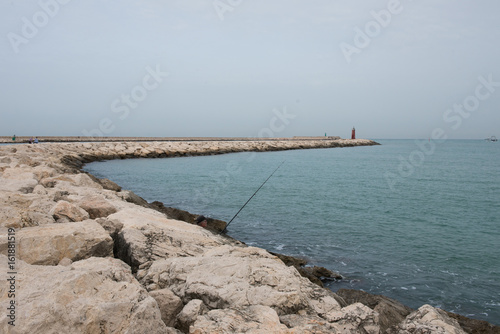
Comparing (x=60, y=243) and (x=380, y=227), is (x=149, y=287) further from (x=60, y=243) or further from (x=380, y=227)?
(x=380, y=227)

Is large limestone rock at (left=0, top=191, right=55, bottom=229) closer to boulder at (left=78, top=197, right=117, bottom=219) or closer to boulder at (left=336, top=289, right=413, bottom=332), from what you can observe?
boulder at (left=78, top=197, right=117, bottom=219)

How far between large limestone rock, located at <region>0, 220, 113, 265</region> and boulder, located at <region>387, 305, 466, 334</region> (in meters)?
3.16

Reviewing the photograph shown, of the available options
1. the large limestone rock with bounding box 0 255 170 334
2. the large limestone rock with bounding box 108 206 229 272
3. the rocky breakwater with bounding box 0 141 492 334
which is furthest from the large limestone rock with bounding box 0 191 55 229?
the large limestone rock with bounding box 0 255 170 334

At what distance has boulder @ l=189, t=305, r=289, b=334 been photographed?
2541 millimetres

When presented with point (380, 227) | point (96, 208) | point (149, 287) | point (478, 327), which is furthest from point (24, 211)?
point (380, 227)

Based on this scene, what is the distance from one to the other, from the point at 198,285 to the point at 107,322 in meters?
1.00

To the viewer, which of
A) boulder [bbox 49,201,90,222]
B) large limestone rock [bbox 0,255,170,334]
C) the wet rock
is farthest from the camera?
boulder [bbox 49,201,90,222]

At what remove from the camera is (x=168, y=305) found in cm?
289

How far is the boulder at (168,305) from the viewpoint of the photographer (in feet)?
9.31

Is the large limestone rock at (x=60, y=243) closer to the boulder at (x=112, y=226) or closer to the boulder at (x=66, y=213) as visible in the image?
the boulder at (x=112, y=226)

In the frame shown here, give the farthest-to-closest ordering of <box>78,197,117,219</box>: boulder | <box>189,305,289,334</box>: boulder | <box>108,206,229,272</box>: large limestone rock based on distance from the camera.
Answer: <box>78,197,117,219</box>: boulder
<box>108,206,229,272</box>: large limestone rock
<box>189,305,289,334</box>: boulder

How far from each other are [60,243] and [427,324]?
141 inches

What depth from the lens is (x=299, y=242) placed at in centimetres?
811

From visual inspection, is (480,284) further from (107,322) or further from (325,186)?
(325,186)
